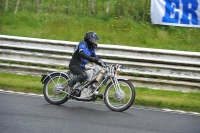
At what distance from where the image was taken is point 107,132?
28.9 feet

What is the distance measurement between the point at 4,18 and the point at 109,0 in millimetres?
3647

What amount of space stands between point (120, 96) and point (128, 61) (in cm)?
305

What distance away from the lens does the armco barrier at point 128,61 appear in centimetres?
1354

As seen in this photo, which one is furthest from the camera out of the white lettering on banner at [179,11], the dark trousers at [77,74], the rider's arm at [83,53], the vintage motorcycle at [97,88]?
the white lettering on banner at [179,11]

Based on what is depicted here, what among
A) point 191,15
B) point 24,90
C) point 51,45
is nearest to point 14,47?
point 51,45

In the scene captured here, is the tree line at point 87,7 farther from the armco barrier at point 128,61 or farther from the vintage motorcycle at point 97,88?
the vintage motorcycle at point 97,88

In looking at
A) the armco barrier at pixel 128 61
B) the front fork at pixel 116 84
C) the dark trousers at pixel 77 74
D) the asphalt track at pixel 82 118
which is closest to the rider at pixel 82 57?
the dark trousers at pixel 77 74

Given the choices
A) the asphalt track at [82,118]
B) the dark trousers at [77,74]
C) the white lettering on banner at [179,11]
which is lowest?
the asphalt track at [82,118]

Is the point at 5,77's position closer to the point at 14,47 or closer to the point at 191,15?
the point at 14,47

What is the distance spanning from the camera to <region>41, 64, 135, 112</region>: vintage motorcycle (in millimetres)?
11102

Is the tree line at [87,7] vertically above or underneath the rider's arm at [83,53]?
above

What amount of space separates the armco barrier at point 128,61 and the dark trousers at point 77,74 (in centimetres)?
240

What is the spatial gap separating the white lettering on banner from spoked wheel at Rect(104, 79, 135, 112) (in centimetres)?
564

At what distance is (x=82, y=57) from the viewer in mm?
11453
